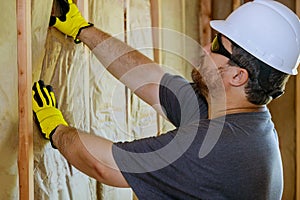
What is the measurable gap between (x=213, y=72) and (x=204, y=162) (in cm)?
35

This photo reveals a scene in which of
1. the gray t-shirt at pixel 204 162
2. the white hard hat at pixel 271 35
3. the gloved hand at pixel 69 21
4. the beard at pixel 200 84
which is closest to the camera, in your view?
the gray t-shirt at pixel 204 162

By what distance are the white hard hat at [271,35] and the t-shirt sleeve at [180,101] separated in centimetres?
33

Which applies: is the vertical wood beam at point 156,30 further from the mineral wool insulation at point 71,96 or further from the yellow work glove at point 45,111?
the yellow work glove at point 45,111

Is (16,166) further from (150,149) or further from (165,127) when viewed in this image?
(165,127)

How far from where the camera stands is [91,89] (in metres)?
2.37

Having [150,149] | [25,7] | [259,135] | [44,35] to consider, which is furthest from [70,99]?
[259,135]

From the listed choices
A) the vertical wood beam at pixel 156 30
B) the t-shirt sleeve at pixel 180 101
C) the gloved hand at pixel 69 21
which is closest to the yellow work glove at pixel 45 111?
the gloved hand at pixel 69 21

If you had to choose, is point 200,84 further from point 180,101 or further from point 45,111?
point 45,111

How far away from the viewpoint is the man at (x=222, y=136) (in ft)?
5.16

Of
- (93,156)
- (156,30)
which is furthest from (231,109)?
(156,30)

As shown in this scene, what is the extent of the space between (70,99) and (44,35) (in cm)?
35

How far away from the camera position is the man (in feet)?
5.16

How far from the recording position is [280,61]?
1.68m

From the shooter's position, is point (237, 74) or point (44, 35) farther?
point (44, 35)
